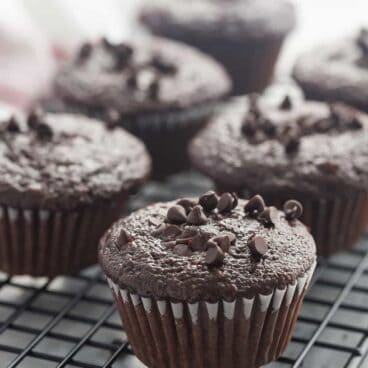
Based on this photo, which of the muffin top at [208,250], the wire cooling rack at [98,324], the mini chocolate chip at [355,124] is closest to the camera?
the muffin top at [208,250]

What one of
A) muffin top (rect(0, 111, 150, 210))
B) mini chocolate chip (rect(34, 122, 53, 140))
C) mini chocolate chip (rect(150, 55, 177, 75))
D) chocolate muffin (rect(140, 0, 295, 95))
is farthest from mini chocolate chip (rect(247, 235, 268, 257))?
chocolate muffin (rect(140, 0, 295, 95))

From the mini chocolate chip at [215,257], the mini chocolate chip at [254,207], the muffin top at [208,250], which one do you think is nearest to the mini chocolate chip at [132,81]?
the muffin top at [208,250]

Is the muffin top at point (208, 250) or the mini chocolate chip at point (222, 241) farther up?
the mini chocolate chip at point (222, 241)

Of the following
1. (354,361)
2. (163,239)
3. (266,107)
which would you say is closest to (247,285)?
(163,239)

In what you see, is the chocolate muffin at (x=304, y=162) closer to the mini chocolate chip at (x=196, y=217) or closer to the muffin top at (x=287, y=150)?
the muffin top at (x=287, y=150)

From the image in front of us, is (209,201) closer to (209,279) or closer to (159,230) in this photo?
(159,230)

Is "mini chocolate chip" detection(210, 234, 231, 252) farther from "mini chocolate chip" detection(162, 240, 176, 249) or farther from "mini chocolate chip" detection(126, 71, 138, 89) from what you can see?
"mini chocolate chip" detection(126, 71, 138, 89)

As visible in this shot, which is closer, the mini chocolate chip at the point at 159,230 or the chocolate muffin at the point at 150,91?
the mini chocolate chip at the point at 159,230

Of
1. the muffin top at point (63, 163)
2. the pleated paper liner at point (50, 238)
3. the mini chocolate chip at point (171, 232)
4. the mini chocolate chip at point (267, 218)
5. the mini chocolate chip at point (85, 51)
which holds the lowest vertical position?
the pleated paper liner at point (50, 238)
